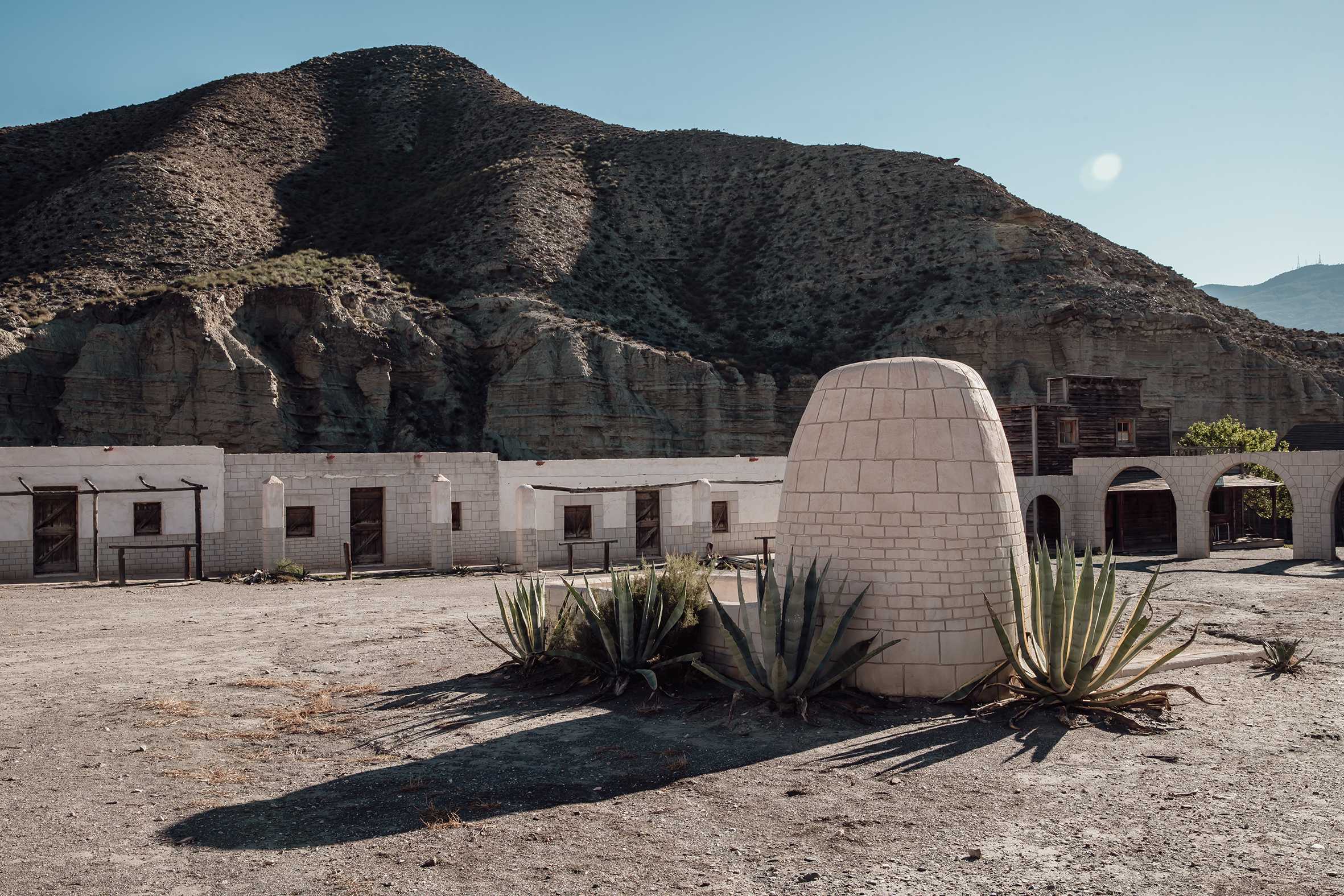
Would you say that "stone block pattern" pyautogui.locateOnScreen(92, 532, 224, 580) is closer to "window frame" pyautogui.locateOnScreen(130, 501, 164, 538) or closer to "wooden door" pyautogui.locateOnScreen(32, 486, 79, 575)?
"window frame" pyautogui.locateOnScreen(130, 501, 164, 538)

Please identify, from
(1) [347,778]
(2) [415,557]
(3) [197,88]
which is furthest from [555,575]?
(3) [197,88]

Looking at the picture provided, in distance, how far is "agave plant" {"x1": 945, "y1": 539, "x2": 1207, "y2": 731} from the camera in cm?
800

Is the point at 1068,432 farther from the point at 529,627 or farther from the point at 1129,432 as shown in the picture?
the point at 529,627

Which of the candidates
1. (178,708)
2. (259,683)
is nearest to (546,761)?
(178,708)

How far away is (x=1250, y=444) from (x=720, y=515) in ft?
80.0

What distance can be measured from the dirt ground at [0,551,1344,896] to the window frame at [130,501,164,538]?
517 inches

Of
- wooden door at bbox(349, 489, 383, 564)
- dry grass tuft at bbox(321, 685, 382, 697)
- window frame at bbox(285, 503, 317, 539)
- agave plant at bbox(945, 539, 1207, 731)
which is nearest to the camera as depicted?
agave plant at bbox(945, 539, 1207, 731)

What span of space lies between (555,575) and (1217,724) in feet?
52.8

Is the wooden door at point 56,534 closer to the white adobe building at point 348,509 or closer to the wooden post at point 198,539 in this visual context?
the white adobe building at point 348,509

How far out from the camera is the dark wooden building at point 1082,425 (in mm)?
33938

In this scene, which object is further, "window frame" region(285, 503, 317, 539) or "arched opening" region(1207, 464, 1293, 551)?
"arched opening" region(1207, 464, 1293, 551)

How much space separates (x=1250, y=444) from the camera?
3838 centimetres

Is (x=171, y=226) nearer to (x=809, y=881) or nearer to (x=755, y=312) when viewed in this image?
(x=755, y=312)

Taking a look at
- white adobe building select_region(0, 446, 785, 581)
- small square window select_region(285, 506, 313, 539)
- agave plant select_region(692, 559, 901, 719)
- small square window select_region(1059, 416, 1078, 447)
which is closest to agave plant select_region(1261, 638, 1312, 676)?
agave plant select_region(692, 559, 901, 719)
